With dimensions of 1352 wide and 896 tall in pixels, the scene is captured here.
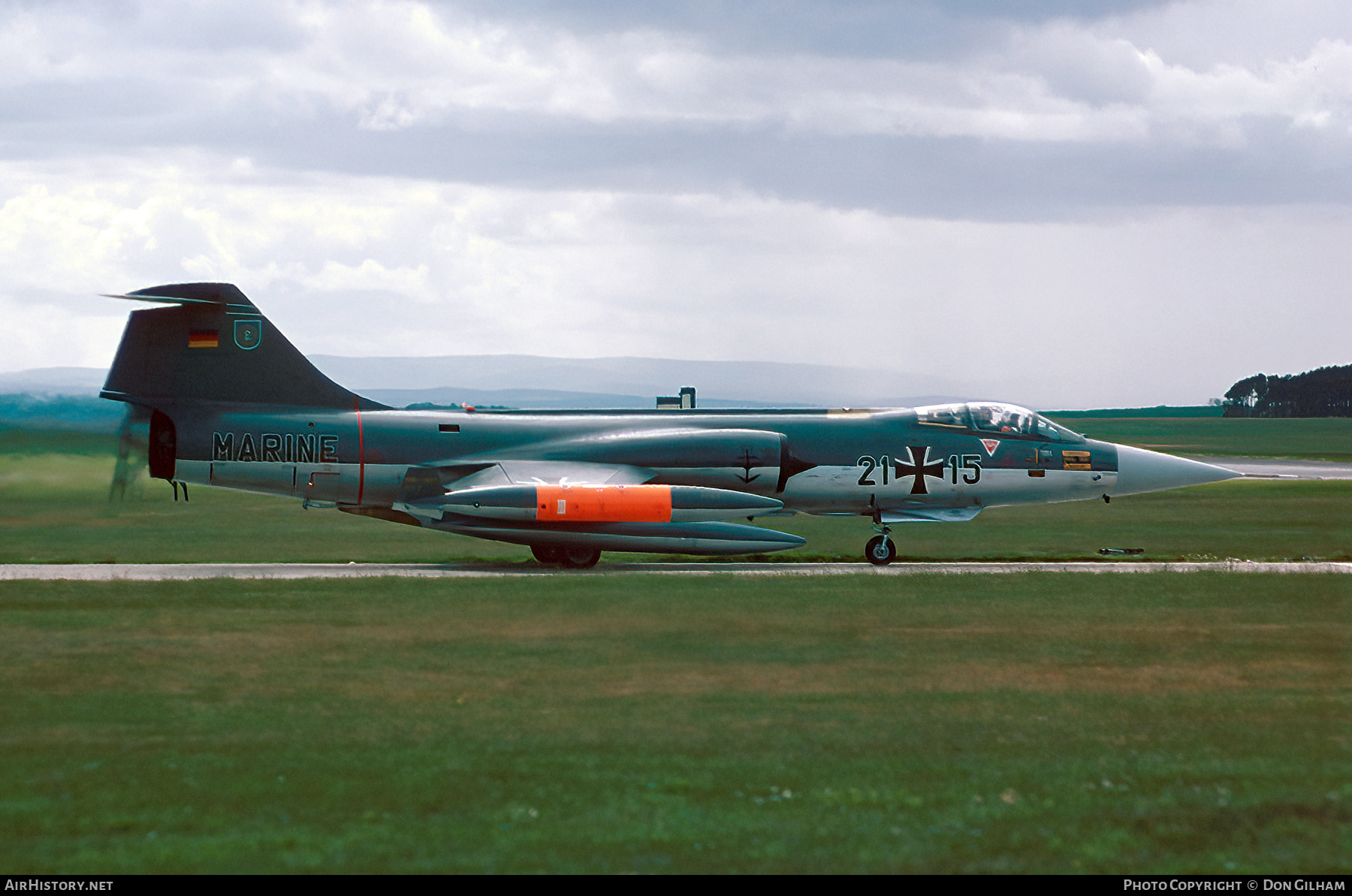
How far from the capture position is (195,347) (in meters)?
25.7

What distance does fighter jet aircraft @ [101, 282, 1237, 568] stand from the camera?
81.0 ft

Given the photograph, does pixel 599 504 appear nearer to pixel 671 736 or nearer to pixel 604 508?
pixel 604 508

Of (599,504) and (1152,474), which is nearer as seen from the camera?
(599,504)

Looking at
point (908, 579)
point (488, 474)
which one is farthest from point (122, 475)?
point (908, 579)

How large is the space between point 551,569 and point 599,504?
2001 mm

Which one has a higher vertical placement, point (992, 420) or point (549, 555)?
point (992, 420)

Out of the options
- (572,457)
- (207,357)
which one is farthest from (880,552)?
(207,357)

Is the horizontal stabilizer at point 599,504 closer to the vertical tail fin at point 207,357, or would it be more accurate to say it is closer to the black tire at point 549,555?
the black tire at point 549,555

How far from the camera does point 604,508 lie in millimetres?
24422

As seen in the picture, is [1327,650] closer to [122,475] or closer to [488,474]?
[488,474]

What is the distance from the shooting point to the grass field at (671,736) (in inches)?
319

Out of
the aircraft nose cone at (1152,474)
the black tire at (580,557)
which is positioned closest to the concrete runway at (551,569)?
the black tire at (580,557)

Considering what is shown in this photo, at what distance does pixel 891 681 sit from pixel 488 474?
1425 centimetres

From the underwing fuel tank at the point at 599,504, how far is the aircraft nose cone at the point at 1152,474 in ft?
30.0
